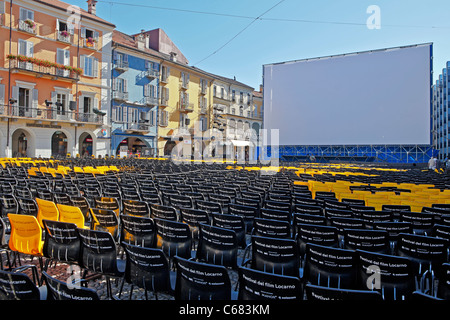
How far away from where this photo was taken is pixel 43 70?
79.3 feet

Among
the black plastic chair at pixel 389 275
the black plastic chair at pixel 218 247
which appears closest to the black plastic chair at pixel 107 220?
the black plastic chair at pixel 218 247

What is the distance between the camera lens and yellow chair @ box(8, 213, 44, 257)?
12.0 ft

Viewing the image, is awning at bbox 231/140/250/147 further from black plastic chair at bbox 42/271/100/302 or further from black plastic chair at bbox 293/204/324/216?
black plastic chair at bbox 42/271/100/302

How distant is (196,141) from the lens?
40469 millimetres

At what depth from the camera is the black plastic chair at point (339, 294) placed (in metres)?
1.84

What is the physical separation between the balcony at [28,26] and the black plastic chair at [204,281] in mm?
27352

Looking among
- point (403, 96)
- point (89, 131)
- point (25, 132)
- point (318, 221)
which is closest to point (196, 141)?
point (89, 131)

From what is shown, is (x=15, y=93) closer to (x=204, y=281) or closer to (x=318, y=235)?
(x=318, y=235)

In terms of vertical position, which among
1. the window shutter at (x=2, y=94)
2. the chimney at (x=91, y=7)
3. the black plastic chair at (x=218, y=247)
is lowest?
the black plastic chair at (x=218, y=247)

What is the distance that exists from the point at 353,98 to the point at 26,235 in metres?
29.8

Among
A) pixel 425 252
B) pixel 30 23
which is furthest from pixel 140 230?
pixel 30 23

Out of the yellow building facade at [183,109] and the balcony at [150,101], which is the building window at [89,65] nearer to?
the balcony at [150,101]

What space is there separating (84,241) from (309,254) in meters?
2.38
